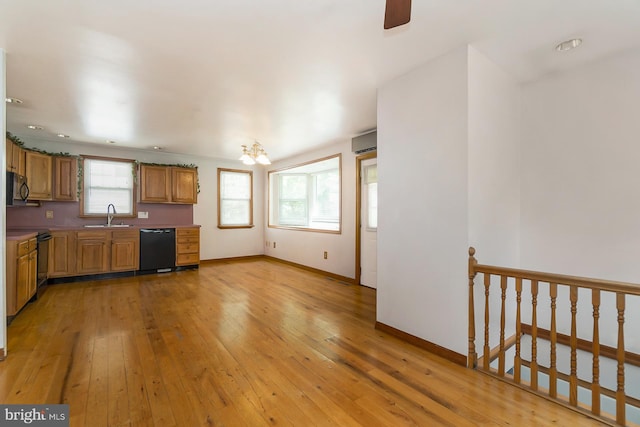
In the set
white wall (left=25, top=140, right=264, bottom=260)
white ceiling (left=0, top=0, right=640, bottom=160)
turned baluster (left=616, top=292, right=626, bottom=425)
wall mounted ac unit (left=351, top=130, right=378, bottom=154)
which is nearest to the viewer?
turned baluster (left=616, top=292, right=626, bottom=425)

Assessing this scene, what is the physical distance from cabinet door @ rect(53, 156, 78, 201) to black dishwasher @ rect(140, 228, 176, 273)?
1.29m

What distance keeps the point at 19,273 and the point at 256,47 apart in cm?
354

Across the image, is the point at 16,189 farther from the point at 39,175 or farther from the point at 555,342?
the point at 555,342

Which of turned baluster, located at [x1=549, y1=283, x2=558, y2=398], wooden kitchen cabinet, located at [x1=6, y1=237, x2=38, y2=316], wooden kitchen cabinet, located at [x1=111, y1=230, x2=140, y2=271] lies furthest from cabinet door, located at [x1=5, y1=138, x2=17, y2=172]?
turned baluster, located at [x1=549, y1=283, x2=558, y2=398]

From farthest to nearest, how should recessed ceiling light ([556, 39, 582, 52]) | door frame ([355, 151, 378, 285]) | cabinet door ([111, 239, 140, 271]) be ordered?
cabinet door ([111, 239, 140, 271]), door frame ([355, 151, 378, 285]), recessed ceiling light ([556, 39, 582, 52])

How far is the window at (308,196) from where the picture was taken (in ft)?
19.0

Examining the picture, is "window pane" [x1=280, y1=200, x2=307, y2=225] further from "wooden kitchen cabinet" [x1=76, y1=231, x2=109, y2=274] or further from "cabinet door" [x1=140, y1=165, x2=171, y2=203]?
"wooden kitchen cabinet" [x1=76, y1=231, x2=109, y2=274]

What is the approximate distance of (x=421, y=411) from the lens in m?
1.80

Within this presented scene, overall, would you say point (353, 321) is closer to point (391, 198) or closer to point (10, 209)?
point (391, 198)

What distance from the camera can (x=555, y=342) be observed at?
200 cm

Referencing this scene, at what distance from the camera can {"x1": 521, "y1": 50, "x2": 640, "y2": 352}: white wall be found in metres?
2.35

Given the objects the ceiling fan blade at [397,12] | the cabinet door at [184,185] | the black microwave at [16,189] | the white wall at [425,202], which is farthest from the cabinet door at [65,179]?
the ceiling fan blade at [397,12]

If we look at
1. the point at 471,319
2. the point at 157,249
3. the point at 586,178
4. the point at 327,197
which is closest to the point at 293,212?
the point at 327,197

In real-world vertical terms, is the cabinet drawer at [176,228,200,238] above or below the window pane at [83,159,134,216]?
below
